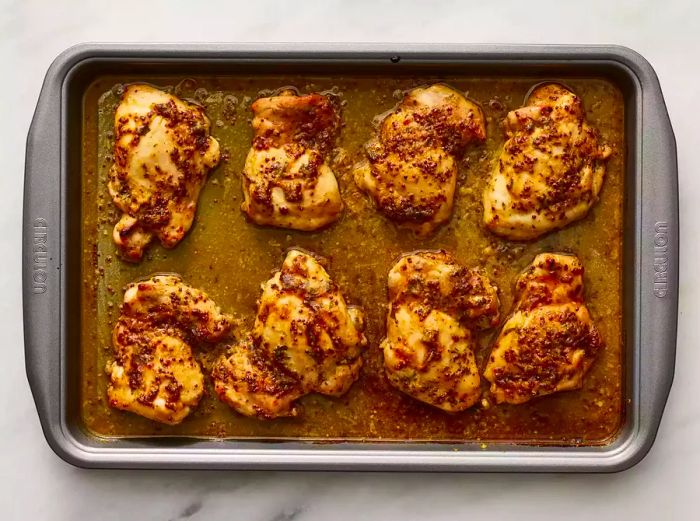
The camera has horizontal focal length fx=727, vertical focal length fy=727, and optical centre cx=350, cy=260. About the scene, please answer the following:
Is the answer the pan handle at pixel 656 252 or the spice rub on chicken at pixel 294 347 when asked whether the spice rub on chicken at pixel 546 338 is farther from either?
the spice rub on chicken at pixel 294 347

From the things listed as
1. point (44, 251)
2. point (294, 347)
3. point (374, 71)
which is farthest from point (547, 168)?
point (44, 251)

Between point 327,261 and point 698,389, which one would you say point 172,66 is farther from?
point 698,389

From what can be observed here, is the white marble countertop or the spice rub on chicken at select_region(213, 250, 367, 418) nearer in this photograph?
the spice rub on chicken at select_region(213, 250, 367, 418)

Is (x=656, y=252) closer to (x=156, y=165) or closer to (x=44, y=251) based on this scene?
(x=156, y=165)

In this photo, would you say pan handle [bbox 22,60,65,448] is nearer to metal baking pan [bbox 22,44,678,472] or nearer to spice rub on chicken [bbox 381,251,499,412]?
metal baking pan [bbox 22,44,678,472]

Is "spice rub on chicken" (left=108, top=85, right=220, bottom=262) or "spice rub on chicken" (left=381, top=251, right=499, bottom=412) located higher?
"spice rub on chicken" (left=108, top=85, right=220, bottom=262)

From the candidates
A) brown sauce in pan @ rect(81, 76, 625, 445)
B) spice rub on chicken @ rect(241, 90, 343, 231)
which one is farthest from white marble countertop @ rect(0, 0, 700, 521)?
spice rub on chicken @ rect(241, 90, 343, 231)

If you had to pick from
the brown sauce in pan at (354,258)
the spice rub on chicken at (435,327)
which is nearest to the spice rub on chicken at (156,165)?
the brown sauce in pan at (354,258)
